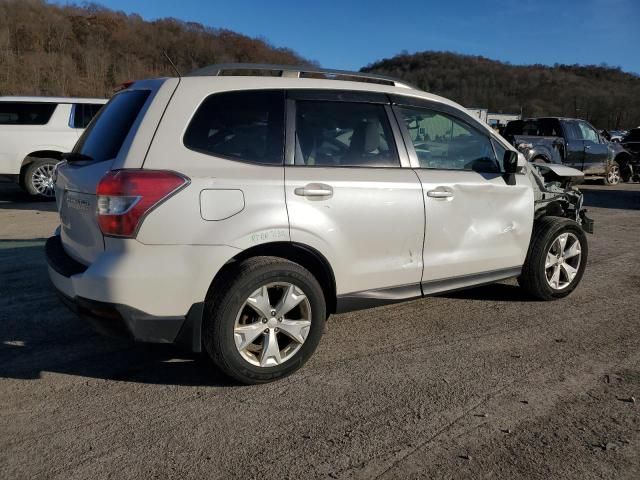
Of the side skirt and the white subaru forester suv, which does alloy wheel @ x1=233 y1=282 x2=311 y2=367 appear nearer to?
the white subaru forester suv

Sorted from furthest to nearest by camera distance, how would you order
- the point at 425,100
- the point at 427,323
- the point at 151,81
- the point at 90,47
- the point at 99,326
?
1. the point at 90,47
2. the point at 427,323
3. the point at 425,100
4. the point at 151,81
5. the point at 99,326

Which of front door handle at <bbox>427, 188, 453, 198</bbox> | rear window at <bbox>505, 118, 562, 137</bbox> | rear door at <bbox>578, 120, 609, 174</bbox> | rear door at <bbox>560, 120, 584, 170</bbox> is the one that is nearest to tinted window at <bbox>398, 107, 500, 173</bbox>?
front door handle at <bbox>427, 188, 453, 198</bbox>

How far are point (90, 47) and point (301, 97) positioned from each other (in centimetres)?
6891

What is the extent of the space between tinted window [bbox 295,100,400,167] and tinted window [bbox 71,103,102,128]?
8.74m

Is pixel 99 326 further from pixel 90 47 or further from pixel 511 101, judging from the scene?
pixel 511 101

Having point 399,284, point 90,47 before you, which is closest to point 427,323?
point 399,284

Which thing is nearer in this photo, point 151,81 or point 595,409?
point 595,409

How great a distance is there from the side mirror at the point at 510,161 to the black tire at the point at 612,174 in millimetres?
13443

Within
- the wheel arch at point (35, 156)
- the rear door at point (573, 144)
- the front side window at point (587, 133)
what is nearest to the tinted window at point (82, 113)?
the wheel arch at point (35, 156)

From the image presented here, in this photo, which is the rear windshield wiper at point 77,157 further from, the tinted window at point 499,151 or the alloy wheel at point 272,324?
the tinted window at point 499,151

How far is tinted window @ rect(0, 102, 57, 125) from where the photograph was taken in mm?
10719

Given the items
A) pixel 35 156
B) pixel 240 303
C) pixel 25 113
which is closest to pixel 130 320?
pixel 240 303

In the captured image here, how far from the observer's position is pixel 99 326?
314cm

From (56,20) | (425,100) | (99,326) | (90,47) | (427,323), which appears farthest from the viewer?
(56,20)
